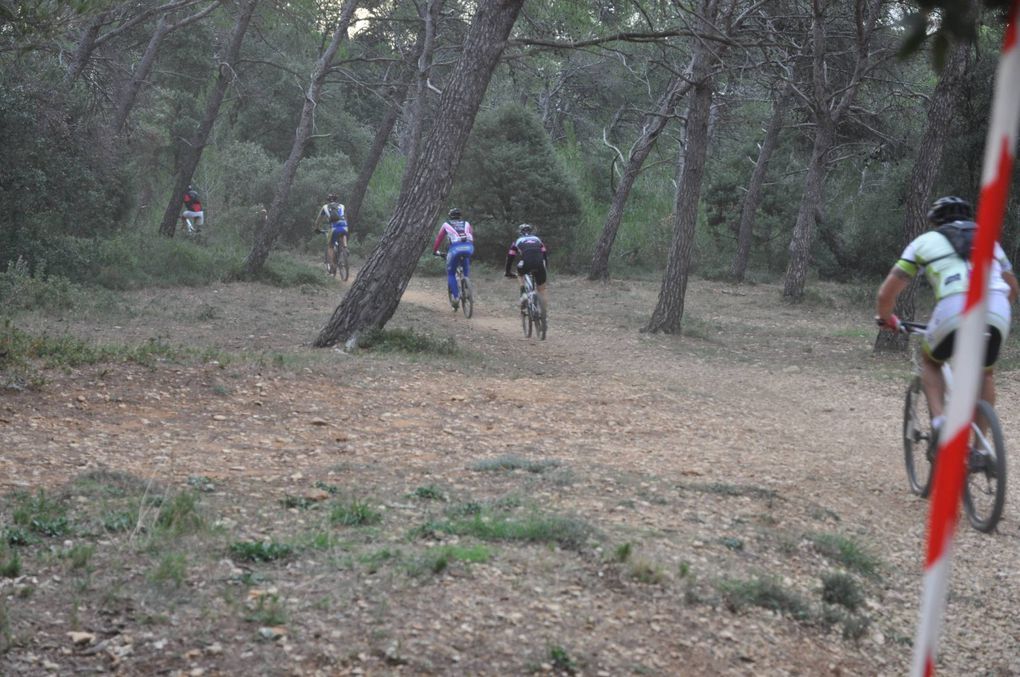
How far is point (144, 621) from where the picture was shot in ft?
14.4

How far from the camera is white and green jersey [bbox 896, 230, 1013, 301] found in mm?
6875

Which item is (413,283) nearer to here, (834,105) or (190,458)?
(834,105)

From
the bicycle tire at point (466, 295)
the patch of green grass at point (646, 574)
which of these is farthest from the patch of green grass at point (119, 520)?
the bicycle tire at point (466, 295)

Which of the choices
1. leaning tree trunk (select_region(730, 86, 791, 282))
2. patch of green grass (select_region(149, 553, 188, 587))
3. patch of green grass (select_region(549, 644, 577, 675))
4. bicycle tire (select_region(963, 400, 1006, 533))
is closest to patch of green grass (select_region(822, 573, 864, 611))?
Answer: bicycle tire (select_region(963, 400, 1006, 533))

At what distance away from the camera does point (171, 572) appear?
4.80 metres

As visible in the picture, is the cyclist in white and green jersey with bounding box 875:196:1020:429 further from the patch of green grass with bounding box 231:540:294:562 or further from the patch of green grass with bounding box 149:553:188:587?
the patch of green grass with bounding box 149:553:188:587

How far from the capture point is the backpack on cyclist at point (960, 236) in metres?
6.91

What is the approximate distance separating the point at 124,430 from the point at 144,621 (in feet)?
14.2

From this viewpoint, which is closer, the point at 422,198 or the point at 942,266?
the point at 942,266

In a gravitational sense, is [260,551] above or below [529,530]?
below

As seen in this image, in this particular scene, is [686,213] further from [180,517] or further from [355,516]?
[180,517]

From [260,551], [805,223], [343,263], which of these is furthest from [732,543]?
[805,223]

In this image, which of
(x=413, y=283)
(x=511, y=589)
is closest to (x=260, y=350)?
(x=511, y=589)

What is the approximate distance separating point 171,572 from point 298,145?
2001 cm
